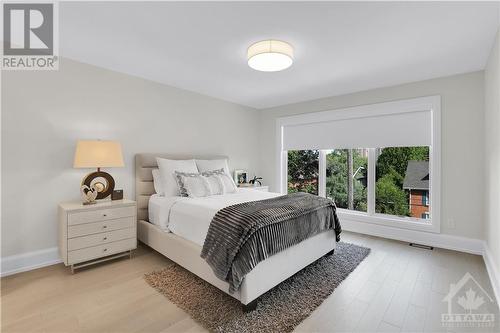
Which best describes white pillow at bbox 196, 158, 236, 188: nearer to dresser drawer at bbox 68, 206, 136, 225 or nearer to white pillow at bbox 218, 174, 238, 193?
white pillow at bbox 218, 174, 238, 193

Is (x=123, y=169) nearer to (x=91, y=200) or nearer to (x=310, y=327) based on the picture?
(x=91, y=200)

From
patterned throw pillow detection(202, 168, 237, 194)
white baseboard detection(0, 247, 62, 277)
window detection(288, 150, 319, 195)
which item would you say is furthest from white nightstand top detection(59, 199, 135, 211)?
window detection(288, 150, 319, 195)

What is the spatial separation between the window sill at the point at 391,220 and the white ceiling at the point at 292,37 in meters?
2.05

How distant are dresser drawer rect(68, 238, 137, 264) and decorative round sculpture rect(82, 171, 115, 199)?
0.59m

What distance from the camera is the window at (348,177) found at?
4070 millimetres

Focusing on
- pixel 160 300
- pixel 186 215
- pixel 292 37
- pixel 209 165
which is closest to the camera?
pixel 160 300

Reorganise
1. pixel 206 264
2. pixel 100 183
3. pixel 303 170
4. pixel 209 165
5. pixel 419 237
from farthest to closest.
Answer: pixel 303 170, pixel 209 165, pixel 419 237, pixel 100 183, pixel 206 264

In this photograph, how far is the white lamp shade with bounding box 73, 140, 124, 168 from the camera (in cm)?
257

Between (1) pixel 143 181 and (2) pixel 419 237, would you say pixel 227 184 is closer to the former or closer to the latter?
(1) pixel 143 181

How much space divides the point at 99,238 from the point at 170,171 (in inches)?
43.5

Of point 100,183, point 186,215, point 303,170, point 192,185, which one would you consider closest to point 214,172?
point 192,185

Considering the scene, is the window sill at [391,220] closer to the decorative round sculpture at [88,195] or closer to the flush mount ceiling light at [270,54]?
the flush mount ceiling light at [270,54]

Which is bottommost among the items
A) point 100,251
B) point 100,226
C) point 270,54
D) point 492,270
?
point 492,270

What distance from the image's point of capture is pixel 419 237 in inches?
134
